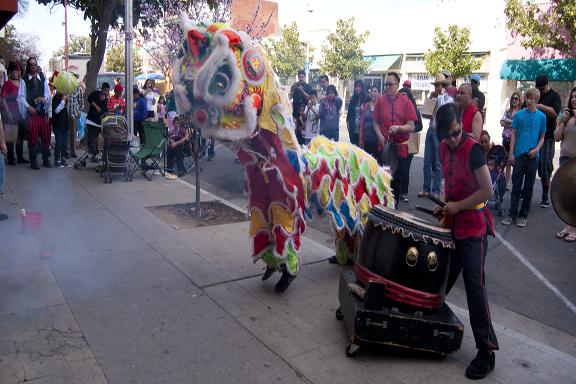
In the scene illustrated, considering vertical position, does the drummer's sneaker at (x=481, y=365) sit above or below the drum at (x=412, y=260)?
below

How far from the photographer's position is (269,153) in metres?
4.09

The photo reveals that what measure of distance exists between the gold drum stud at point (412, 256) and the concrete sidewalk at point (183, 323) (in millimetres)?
696

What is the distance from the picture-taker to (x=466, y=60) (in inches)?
1010

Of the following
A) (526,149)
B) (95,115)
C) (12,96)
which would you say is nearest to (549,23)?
(526,149)

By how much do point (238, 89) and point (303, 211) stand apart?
3.92 ft

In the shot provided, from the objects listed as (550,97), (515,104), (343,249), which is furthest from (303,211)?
(515,104)

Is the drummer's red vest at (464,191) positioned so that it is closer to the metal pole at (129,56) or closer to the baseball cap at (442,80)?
the baseball cap at (442,80)

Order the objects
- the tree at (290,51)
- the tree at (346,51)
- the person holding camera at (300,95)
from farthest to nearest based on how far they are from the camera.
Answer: the tree at (290,51) < the tree at (346,51) < the person holding camera at (300,95)

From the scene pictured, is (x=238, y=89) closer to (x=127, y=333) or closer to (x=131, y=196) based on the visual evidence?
(x=127, y=333)

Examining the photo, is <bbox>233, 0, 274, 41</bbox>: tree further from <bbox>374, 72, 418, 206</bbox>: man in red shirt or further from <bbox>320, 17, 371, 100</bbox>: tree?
<bbox>320, 17, 371, 100</bbox>: tree

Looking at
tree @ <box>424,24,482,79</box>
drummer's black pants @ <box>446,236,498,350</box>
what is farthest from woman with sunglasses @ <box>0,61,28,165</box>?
tree @ <box>424,24,482,79</box>

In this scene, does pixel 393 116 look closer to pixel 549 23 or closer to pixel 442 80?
pixel 442 80

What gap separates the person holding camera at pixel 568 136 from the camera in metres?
5.74

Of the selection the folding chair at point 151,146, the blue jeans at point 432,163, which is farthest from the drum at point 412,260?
the folding chair at point 151,146
